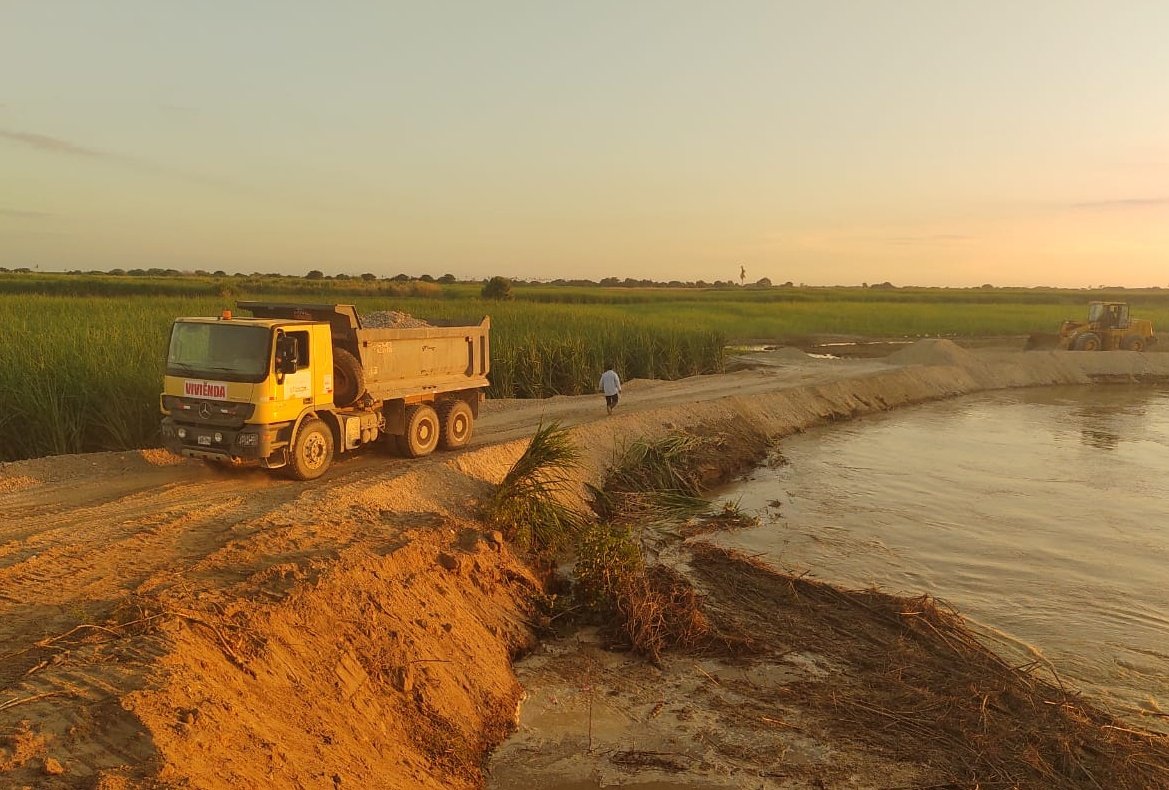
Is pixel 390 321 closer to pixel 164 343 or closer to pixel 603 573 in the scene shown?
pixel 164 343

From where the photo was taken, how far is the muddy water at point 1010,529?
7992 millimetres

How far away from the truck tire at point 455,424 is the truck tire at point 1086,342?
106ft

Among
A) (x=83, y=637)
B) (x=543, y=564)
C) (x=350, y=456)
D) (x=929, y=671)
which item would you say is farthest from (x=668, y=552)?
(x=83, y=637)

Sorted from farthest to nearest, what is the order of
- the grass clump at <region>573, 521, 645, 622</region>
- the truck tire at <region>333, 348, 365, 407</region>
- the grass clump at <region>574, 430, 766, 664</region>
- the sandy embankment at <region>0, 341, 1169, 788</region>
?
1. the truck tire at <region>333, 348, 365, 407</region>
2. the grass clump at <region>573, 521, 645, 622</region>
3. the grass clump at <region>574, 430, 766, 664</region>
4. the sandy embankment at <region>0, 341, 1169, 788</region>

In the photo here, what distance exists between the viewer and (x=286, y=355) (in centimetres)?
931

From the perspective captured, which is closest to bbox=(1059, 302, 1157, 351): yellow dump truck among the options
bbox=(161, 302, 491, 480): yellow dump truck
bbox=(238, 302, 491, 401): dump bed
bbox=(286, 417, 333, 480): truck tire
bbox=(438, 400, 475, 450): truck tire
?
bbox=(238, 302, 491, 401): dump bed

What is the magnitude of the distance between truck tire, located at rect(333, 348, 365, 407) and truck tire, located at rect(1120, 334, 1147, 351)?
36748 mm

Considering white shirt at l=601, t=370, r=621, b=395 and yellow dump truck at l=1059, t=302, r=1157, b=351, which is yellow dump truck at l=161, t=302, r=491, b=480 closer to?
white shirt at l=601, t=370, r=621, b=395

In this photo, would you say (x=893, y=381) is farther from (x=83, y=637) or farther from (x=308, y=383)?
(x=83, y=637)

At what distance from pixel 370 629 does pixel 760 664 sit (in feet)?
11.8

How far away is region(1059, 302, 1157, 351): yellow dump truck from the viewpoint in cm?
3434

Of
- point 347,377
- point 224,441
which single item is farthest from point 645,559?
point 224,441

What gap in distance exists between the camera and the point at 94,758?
153 inches

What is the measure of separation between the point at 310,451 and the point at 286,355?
1.39 m
